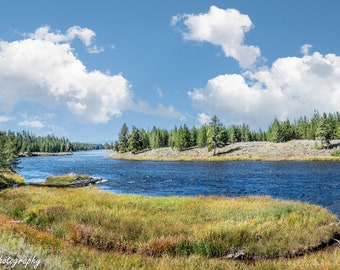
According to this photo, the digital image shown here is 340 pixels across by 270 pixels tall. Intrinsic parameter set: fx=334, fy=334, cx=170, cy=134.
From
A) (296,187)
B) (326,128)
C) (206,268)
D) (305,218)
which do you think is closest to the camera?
(206,268)

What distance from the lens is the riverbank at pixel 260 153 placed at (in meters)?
111

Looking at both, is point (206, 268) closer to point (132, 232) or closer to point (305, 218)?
point (132, 232)

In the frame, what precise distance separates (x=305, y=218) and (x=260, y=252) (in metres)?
6.43

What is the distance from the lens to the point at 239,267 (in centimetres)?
1236

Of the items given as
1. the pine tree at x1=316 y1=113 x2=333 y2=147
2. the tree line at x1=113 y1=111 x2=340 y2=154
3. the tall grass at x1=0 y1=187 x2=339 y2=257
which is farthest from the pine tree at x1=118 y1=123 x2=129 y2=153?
the tall grass at x1=0 y1=187 x2=339 y2=257

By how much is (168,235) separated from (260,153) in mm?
A: 109122

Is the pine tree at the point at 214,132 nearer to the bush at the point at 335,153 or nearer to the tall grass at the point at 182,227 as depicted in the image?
the bush at the point at 335,153

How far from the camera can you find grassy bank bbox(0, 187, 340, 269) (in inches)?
473

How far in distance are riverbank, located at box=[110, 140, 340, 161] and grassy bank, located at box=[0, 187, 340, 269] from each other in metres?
89.7

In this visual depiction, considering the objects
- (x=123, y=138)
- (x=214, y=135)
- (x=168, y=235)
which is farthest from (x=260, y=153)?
(x=168, y=235)

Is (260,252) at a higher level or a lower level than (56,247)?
lower

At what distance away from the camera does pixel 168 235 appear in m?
16.3

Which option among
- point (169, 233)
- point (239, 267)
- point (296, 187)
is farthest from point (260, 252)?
point (296, 187)

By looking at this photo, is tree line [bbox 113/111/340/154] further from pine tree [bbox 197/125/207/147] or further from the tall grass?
the tall grass
